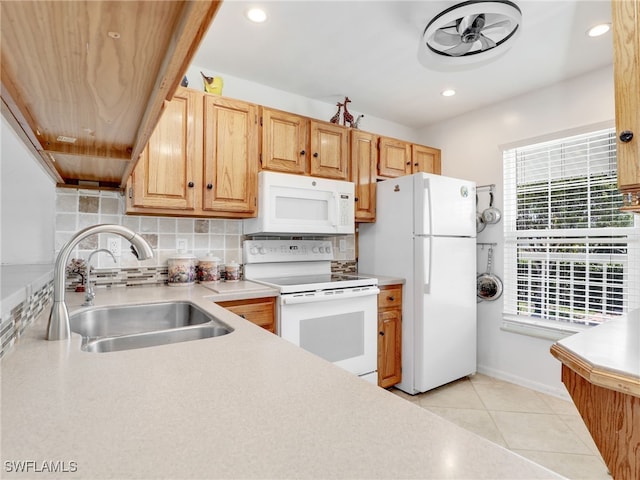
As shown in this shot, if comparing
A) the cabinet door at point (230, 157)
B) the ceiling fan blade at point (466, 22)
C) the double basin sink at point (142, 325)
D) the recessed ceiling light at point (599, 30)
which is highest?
the recessed ceiling light at point (599, 30)

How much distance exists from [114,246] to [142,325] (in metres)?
0.85

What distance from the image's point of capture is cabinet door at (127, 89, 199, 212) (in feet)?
6.72

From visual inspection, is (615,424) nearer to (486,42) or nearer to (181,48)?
(181,48)

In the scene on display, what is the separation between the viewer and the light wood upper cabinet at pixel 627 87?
1.09 m

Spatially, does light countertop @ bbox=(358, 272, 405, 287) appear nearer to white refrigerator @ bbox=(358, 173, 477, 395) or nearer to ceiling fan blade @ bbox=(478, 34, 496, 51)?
white refrigerator @ bbox=(358, 173, 477, 395)

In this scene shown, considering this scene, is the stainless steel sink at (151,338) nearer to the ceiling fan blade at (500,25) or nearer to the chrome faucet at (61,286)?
the chrome faucet at (61,286)

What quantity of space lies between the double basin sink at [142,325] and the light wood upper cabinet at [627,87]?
1423 mm

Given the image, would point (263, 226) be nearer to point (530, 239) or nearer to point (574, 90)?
point (530, 239)

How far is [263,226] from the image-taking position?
2393 millimetres

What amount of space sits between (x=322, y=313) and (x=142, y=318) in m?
1.10

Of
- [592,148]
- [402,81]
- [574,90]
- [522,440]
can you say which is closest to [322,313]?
[522,440]

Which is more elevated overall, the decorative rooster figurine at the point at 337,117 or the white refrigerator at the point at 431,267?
the decorative rooster figurine at the point at 337,117

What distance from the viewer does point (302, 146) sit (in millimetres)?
2660

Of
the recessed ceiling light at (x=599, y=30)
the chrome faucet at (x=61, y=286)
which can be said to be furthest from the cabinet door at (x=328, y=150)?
the chrome faucet at (x=61, y=286)
